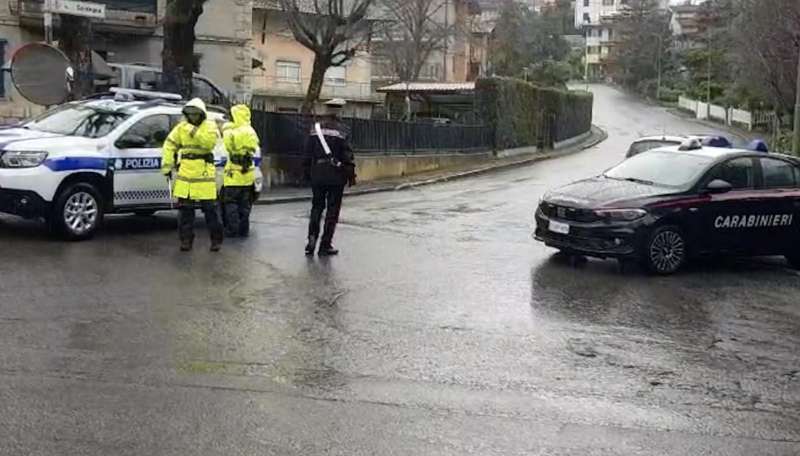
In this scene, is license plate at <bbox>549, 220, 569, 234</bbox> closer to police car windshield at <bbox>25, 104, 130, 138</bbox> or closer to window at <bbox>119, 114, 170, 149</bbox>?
window at <bbox>119, 114, 170, 149</bbox>

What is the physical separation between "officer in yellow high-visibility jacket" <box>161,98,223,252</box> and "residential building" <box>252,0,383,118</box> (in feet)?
121

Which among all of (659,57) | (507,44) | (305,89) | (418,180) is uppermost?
(659,57)

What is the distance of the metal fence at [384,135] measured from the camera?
21312 mm

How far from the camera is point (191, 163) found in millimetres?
11234

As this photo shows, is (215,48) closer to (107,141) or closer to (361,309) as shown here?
(107,141)

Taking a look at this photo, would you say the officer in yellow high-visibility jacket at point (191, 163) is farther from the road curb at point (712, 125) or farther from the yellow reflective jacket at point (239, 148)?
the road curb at point (712, 125)

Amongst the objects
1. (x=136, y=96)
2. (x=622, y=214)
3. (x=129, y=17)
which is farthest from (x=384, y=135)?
(x=622, y=214)

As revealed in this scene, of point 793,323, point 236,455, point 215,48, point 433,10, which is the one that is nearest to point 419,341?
point 236,455

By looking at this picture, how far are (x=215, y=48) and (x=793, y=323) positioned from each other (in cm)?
3056

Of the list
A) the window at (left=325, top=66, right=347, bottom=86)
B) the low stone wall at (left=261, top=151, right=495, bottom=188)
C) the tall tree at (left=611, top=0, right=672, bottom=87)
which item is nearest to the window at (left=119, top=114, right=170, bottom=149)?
the low stone wall at (left=261, top=151, right=495, bottom=188)

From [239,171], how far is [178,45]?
24.5ft

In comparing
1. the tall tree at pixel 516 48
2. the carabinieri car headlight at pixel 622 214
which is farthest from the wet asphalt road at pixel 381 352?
the tall tree at pixel 516 48

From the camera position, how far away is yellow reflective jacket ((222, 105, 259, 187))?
1226 centimetres

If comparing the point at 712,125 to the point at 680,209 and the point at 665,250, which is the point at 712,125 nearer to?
the point at 680,209
